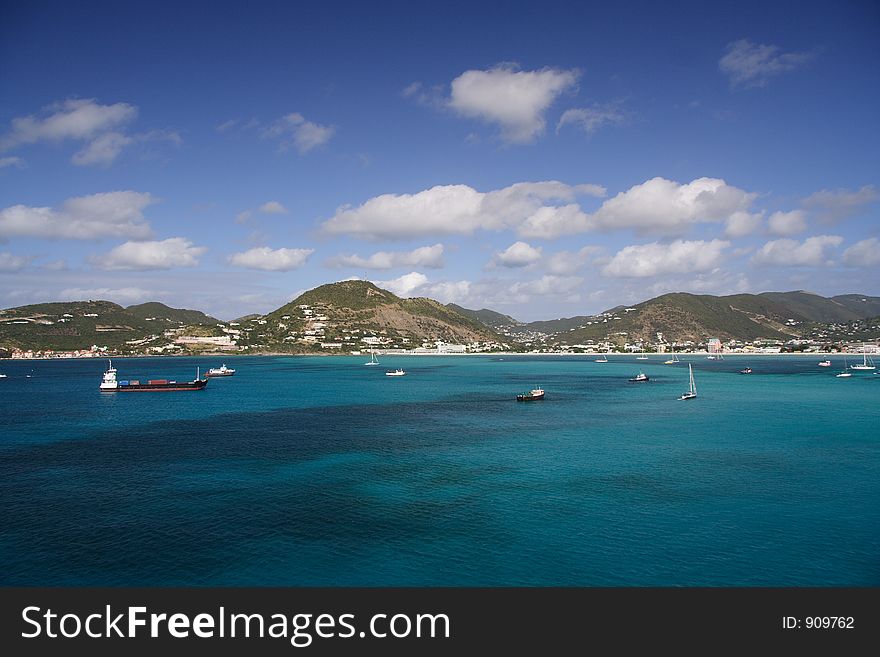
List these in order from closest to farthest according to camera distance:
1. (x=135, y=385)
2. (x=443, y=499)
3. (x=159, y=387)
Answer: (x=443, y=499), (x=135, y=385), (x=159, y=387)

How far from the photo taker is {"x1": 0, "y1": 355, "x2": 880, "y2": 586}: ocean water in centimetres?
2703

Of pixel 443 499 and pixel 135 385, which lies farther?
pixel 135 385

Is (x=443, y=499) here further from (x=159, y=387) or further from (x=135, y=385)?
(x=135, y=385)

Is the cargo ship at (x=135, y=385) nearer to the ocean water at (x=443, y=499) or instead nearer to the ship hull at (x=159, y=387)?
the ship hull at (x=159, y=387)

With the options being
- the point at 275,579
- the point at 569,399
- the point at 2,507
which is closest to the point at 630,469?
the point at 275,579

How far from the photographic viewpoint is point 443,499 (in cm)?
3834

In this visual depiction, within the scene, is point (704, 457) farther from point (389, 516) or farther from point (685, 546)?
point (389, 516)

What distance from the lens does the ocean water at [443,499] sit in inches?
1064

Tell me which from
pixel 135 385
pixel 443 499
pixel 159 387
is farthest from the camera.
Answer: pixel 159 387

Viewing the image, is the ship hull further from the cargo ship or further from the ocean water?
the ocean water

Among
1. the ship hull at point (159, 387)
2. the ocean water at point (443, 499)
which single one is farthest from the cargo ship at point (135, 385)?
the ocean water at point (443, 499)

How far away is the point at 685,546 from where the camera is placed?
29.5m

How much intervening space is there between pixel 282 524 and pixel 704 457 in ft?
133

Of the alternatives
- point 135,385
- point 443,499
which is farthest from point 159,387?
point 443,499
